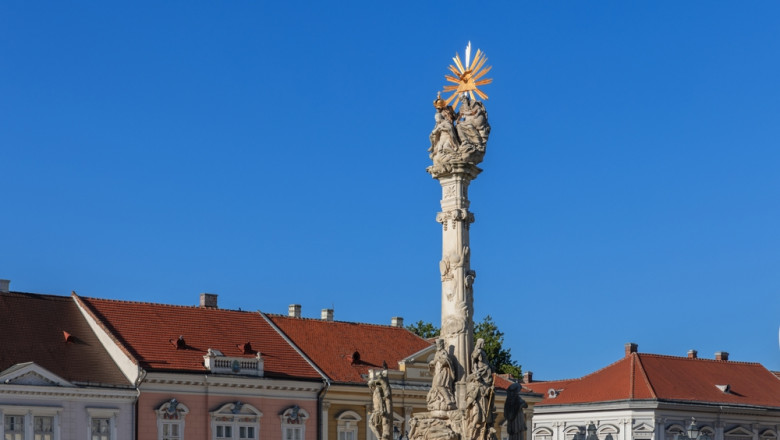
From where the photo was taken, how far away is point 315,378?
149 feet

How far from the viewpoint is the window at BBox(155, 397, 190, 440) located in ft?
136

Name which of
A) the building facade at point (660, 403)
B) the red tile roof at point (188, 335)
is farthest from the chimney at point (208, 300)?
the building facade at point (660, 403)

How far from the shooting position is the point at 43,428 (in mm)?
39250

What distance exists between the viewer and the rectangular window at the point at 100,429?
40.3 metres

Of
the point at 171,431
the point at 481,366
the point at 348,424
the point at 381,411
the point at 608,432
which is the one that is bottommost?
the point at 608,432

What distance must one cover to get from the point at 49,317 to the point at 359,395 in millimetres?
11206

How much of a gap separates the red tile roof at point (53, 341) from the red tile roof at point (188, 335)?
77cm

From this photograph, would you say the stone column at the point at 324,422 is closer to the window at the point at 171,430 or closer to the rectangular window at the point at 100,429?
the window at the point at 171,430

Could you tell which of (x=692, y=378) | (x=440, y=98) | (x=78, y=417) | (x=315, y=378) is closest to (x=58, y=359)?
(x=78, y=417)

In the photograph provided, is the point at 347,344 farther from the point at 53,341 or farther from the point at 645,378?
the point at 645,378

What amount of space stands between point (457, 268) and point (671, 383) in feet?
103

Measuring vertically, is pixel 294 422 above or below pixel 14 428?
above

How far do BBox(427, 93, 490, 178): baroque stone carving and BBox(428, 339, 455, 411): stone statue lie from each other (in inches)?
156

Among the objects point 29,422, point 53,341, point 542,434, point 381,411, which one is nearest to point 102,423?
point 29,422
